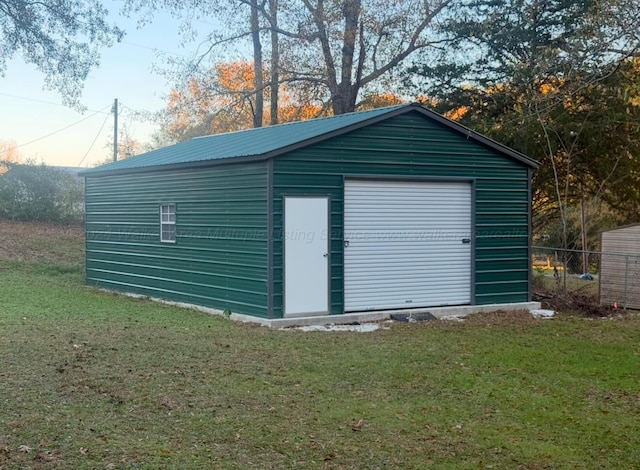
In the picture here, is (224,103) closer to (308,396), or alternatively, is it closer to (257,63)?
(257,63)

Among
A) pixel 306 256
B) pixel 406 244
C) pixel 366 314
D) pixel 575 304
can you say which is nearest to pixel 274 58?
pixel 406 244

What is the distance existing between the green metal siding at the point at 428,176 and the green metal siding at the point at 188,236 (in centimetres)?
54

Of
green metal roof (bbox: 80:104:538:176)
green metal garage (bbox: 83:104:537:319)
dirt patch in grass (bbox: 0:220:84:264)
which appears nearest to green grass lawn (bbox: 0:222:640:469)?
green metal garage (bbox: 83:104:537:319)

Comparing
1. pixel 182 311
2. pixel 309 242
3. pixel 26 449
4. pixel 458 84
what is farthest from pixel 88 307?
pixel 458 84

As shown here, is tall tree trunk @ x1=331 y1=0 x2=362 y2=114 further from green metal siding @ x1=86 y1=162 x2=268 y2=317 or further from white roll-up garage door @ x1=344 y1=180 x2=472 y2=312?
white roll-up garage door @ x1=344 y1=180 x2=472 y2=312

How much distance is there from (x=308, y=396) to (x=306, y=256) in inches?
188

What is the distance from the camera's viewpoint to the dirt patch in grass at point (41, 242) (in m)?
20.1

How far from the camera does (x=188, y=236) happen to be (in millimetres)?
13211

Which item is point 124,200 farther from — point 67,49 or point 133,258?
point 67,49

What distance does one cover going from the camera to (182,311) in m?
12.3

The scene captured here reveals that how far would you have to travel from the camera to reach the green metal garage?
11359mm

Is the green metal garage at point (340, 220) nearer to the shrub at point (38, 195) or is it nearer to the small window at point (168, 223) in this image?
the small window at point (168, 223)

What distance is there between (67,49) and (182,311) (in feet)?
19.7

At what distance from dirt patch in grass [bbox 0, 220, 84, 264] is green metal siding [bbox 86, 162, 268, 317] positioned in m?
3.80
